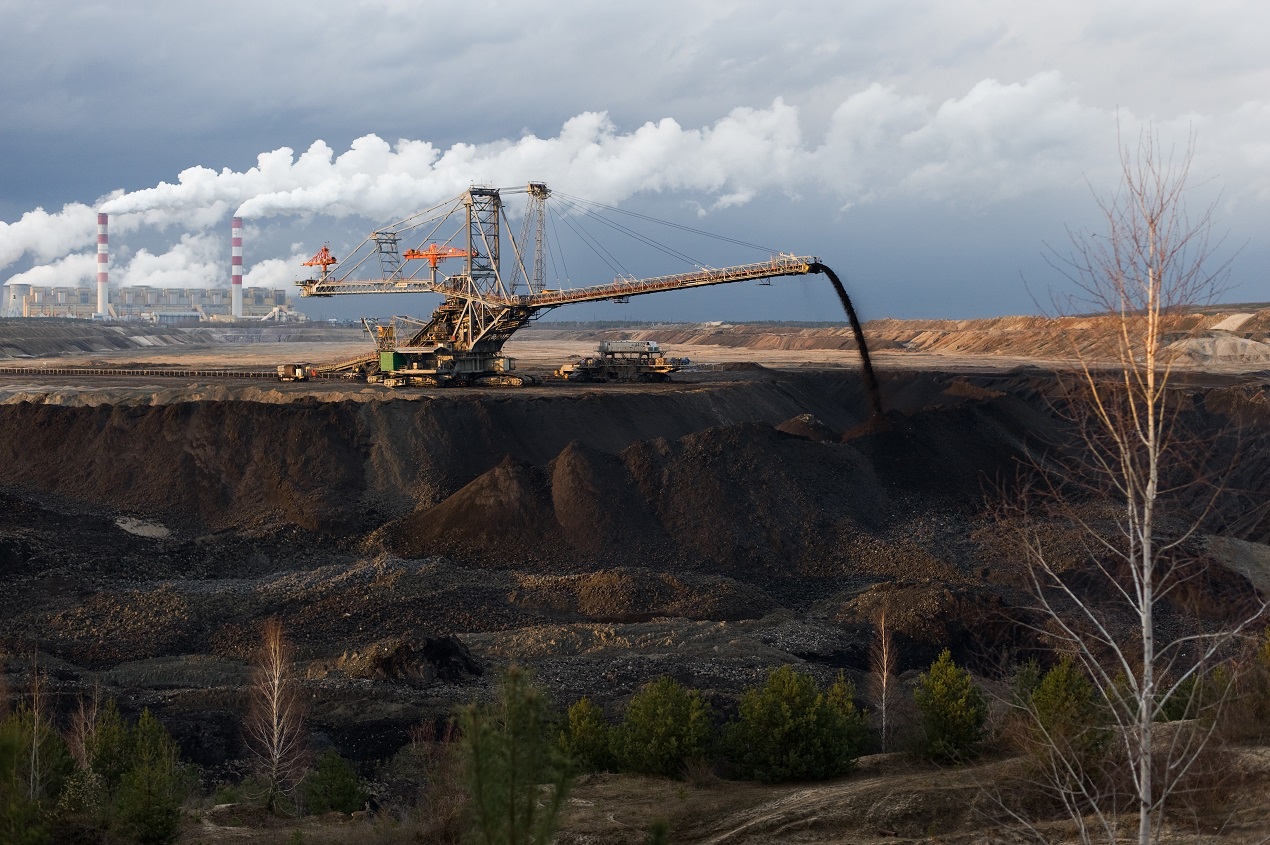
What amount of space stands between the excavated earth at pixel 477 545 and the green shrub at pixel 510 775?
11.8 meters

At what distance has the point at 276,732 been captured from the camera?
16.5 metres

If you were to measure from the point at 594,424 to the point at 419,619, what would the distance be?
19480 millimetres

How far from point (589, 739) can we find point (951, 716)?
5416mm

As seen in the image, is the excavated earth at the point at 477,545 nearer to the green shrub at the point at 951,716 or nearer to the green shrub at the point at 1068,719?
the green shrub at the point at 951,716

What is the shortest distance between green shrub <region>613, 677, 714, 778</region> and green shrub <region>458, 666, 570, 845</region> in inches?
393

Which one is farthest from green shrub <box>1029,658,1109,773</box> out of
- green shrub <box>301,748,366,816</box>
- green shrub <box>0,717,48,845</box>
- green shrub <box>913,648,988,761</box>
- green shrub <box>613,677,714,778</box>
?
green shrub <box>301,748,366,816</box>

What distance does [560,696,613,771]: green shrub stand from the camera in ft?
57.2

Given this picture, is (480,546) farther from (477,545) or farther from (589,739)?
(589,739)

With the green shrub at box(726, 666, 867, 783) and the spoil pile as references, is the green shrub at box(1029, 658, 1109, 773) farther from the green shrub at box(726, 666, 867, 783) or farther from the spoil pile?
the spoil pile

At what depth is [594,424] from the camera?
4628 cm

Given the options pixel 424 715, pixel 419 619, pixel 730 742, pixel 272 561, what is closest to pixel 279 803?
pixel 424 715

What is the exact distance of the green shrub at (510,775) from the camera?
7.14 m

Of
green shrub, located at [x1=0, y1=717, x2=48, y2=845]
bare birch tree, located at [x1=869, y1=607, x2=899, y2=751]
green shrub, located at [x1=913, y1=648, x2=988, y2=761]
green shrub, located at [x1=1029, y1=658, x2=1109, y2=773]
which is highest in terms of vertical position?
green shrub, located at [x1=0, y1=717, x2=48, y2=845]

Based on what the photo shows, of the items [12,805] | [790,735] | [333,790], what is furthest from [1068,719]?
[12,805]
